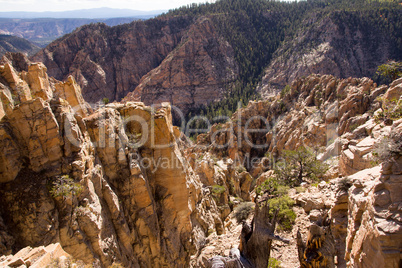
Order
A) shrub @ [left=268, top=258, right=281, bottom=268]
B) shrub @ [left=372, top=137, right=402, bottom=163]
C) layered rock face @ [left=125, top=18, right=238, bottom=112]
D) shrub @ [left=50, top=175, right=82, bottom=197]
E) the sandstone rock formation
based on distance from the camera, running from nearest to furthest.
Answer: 1. shrub @ [left=372, top=137, right=402, bottom=163]
2. the sandstone rock formation
3. shrub @ [left=50, top=175, right=82, bottom=197]
4. shrub @ [left=268, top=258, right=281, bottom=268]
5. layered rock face @ [left=125, top=18, right=238, bottom=112]

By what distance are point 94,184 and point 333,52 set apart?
392 ft

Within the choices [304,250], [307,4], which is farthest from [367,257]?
[307,4]

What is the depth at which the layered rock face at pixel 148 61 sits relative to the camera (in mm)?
121500

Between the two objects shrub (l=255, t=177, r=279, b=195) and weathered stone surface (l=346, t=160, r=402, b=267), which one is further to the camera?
shrub (l=255, t=177, r=279, b=195)

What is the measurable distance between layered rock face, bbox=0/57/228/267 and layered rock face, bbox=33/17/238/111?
10276 centimetres

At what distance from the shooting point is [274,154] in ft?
154

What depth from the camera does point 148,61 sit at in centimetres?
14638

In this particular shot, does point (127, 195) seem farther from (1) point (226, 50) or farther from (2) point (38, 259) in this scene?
(1) point (226, 50)

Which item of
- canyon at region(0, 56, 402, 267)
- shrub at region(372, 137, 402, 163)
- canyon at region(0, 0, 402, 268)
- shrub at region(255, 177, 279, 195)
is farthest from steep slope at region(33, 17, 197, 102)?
shrub at region(372, 137, 402, 163)

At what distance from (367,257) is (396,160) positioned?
117 inches

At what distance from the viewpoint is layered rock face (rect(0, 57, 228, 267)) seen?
10.2 metres

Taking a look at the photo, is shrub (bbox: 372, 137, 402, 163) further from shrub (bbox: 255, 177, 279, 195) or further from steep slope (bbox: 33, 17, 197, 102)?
steep slope (bbox: 33, 17, 197, 102)

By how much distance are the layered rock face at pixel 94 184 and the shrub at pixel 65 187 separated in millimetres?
41

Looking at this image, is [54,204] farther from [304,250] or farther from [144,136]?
[304,250]
